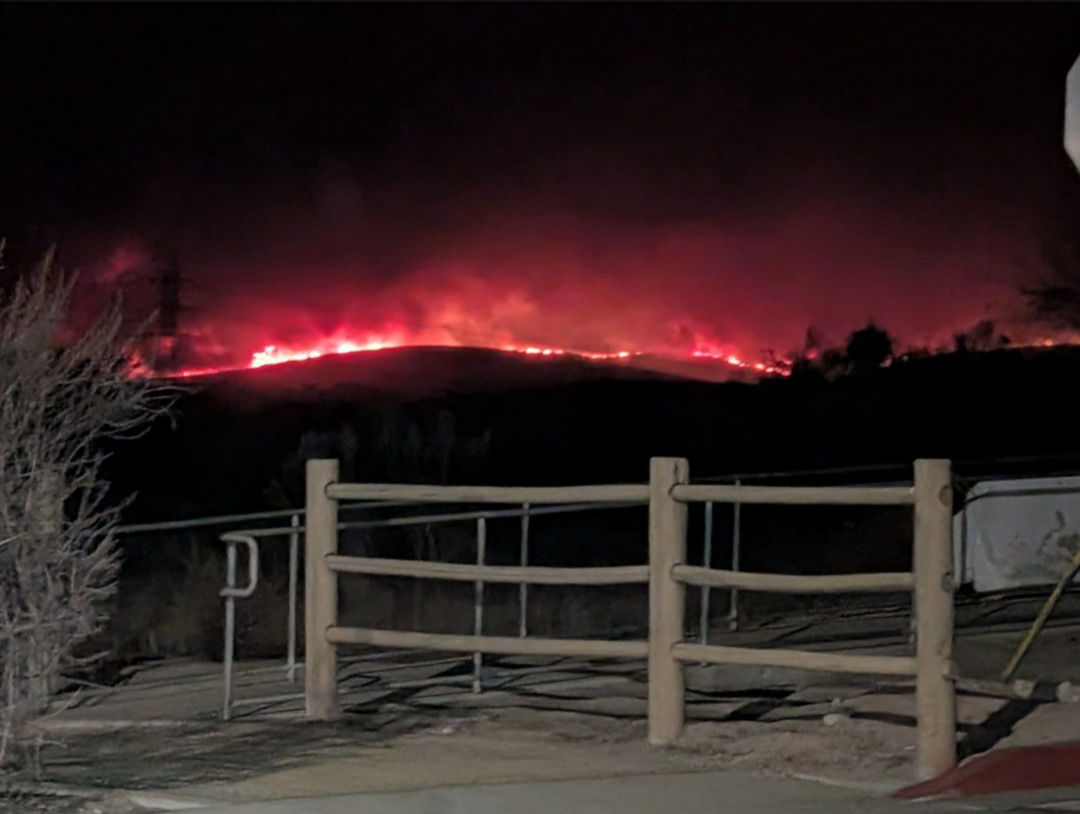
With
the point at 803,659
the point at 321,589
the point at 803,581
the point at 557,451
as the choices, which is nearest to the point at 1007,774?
the point at 803,659

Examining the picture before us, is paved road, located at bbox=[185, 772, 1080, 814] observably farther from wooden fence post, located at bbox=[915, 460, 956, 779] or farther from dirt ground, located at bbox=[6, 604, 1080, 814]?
wooden fence post, located at bbox=[915, 460, 956, 779]

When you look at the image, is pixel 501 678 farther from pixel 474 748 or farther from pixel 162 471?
pixel 162 471

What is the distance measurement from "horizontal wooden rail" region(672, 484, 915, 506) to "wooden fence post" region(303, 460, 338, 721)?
205 centimetres

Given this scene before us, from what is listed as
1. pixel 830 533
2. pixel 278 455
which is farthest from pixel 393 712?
pixel 278 455

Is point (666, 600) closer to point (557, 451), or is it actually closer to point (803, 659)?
point (803, 659)

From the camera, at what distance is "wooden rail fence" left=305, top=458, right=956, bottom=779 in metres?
6.83

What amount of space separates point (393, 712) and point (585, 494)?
6.33 ft

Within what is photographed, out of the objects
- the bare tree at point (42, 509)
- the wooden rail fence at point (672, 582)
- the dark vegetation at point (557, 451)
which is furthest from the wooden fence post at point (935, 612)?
the dark vegetation at point (557, 451)

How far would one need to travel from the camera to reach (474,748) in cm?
765

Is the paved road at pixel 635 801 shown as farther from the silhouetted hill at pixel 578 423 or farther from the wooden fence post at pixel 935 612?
the silhouetted hill at pixel 578 423

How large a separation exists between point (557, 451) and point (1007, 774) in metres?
38.0

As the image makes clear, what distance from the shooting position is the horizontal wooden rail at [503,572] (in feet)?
25.8

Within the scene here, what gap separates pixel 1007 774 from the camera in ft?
22.4

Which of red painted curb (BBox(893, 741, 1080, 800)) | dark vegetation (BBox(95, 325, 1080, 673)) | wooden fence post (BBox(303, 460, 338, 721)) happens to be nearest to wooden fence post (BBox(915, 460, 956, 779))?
red painted curb (BBox(893, 741, 1080, 800))
